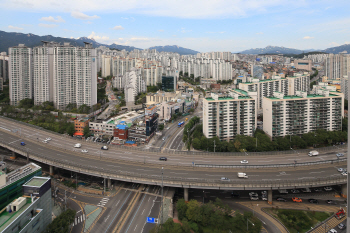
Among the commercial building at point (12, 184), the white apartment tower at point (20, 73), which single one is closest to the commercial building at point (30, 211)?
the commercial building at point (12, 184)

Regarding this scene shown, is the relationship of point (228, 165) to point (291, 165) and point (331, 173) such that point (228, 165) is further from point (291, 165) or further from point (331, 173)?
point (331, 173)

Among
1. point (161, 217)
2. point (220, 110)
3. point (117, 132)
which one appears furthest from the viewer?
point (117, 132)

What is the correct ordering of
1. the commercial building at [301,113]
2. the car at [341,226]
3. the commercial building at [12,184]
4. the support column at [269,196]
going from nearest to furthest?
the commercial building at [12,184] → the car at [341,226] → the support column at [269,196] → the commercial building at [301,113]

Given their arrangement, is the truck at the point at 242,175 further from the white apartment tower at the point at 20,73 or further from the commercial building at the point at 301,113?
the white apartment tower at the point at 20,73

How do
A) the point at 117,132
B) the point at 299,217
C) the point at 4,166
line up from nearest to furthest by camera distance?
the point at 299,217, the point at 4,166, the point at 117,132

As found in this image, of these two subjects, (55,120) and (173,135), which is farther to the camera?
(55,120)

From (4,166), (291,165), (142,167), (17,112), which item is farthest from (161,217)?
(17,112)

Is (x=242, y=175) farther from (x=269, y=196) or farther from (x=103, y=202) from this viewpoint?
(x=103, y=202)

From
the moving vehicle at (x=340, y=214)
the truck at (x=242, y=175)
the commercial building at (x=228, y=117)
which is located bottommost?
the moving vehicle at (x=340, y=214)
